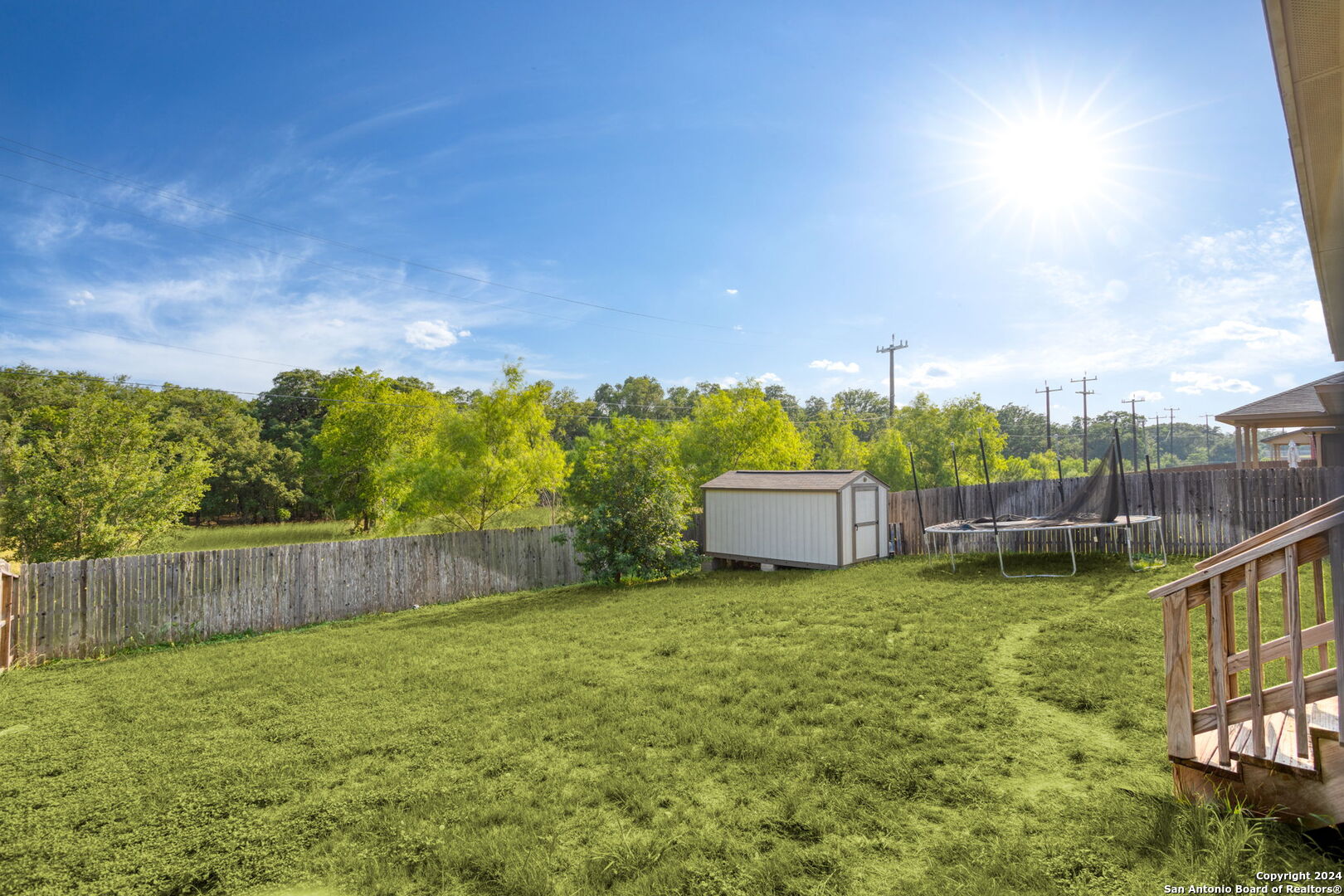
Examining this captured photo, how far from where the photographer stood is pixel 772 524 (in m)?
11.4

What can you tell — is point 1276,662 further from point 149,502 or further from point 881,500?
point 149,502

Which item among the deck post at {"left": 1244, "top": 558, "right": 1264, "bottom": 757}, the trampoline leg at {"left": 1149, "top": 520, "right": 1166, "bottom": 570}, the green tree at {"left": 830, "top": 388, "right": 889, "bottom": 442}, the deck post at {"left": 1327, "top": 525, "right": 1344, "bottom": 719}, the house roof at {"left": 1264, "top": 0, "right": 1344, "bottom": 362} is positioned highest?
the green tree at {"left": 830, "top": 388, "right": 889, "bottom": 442}

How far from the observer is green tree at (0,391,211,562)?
28.6ft

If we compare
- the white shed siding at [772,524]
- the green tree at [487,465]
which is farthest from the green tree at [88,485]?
the white shed siding at [772,524]

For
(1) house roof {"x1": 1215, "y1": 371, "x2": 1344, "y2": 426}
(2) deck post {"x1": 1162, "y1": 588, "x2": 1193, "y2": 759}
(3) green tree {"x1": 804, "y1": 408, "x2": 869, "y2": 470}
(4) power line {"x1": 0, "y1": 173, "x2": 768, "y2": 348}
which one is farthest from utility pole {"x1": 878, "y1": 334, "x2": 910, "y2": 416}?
(2) deck post {"x1": 1162, "y1": 588, "x2": 1193, "y2": 759}

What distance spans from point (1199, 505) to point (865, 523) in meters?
5.37

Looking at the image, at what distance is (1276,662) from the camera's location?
403cm

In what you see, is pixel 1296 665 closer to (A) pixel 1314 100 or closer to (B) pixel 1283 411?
(A) pixel 1314 100

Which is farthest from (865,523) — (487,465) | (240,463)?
(240,463)

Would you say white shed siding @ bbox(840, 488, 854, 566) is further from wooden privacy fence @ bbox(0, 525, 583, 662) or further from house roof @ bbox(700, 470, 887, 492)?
wooden privacy fence @ bbox(0, 525, 583, 662)

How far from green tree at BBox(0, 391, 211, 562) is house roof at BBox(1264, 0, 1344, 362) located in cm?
1269

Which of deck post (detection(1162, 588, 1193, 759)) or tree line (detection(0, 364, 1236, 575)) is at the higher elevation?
tree line (detection(0, 364, 1236, 575))

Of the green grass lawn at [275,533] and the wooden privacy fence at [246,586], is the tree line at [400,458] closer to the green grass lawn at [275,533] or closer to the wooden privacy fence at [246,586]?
the green grass lawn at [275,533]

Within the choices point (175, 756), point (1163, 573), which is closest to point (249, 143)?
point (175, 756)
